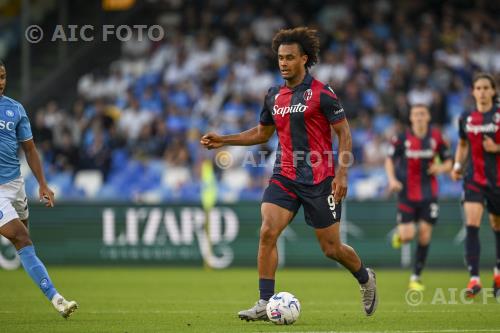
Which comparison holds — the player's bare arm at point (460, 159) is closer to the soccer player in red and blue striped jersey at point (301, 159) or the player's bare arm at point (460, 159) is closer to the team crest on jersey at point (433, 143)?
the team crest on jersey at point (433, 143)

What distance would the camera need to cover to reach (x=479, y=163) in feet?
42.4

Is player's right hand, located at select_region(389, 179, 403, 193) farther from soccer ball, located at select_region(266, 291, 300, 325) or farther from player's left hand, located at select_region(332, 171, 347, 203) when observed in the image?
soccer ball, located at select_region(266, 291, 300, 325)

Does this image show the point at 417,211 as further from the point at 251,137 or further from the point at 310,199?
the point at 310,199

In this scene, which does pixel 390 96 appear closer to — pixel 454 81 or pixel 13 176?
pixel 454 81

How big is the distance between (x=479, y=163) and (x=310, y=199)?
4.05 metres

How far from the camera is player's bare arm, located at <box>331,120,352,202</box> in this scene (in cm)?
937

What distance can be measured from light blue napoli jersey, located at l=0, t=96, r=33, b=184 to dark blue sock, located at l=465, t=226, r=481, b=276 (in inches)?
233

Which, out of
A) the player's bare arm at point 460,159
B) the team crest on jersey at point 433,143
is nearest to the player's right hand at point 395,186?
the team crest on jersey at point 433,143

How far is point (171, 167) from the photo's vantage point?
21844mm

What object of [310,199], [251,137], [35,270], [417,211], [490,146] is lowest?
[35,270]

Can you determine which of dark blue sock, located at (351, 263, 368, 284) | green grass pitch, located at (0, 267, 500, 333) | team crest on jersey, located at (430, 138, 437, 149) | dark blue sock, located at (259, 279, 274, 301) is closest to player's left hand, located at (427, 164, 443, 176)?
team crest on jersey, located at (430, 138, 437, 149)

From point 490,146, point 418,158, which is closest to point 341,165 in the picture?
point 490,146

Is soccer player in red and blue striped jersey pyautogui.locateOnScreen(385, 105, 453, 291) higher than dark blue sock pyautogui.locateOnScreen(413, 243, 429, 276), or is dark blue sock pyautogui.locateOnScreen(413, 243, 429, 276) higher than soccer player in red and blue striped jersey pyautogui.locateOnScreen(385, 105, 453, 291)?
soccer player in red and blue striped jersey pyautogui.locateOnScreen(385, 105, 453, 291)

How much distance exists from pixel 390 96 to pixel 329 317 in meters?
13.3
